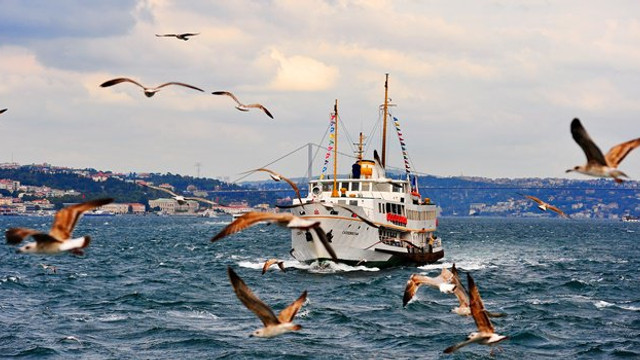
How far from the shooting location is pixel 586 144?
16703 millimetres

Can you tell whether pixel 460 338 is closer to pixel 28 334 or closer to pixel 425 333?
pixel 425 333

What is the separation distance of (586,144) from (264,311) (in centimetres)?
634

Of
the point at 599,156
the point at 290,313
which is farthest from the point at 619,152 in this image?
the point at 290,313

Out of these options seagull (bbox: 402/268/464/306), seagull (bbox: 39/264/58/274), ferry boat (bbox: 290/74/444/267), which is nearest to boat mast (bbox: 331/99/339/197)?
ferry boat (bbox: 290/74/444/267)

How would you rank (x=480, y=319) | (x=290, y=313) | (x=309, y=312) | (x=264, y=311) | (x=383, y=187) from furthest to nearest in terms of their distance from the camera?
(x=383, y=187), (x=309, y=312), (x=480, y=319), (x=290, y=313), (x=264, y=311)

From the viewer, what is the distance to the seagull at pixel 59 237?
15930 millimetres

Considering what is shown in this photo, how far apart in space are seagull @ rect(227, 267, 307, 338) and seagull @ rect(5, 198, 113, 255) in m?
2.65

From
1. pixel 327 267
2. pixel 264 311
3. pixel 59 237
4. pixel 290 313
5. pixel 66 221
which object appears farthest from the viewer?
pixel 327 267

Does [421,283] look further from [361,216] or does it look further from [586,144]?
[361,216]

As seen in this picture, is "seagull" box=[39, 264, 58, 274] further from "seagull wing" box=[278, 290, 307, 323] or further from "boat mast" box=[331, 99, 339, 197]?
"seagull wing" box=[278, 290, 307, 323]

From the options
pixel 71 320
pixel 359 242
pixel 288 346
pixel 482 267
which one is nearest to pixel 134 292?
pixel 71 320

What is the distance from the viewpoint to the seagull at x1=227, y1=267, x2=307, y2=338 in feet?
56.4

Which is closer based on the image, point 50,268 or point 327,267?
point 327,267

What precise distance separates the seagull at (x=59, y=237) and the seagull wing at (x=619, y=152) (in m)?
8.53
